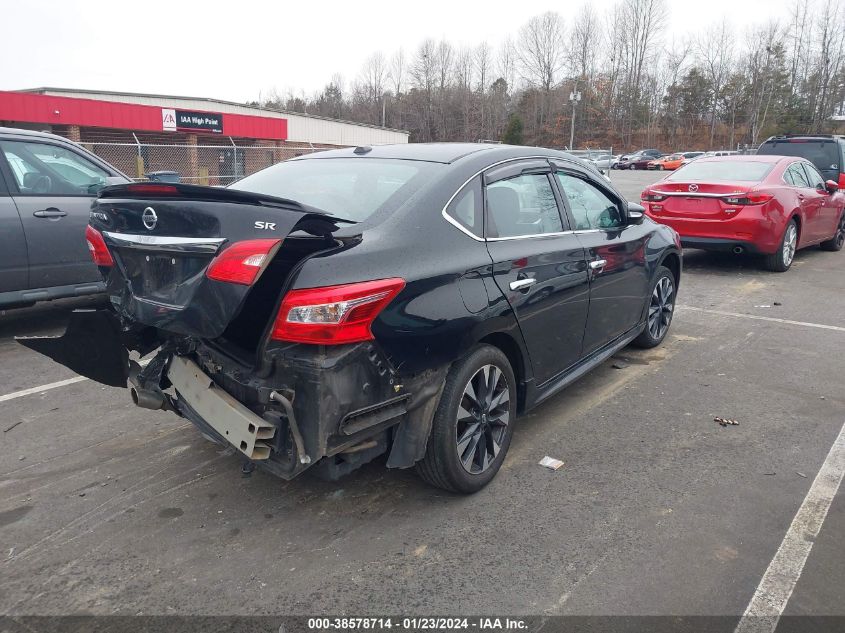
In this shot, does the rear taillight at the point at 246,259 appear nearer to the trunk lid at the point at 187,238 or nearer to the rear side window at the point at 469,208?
the trunk lid at the point at 187,238

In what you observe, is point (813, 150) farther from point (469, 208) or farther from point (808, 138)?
point (469, 208)

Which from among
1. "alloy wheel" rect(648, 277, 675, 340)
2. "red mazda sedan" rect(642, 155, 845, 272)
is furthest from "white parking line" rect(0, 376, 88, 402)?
"red mazda sedan" rect(642, 155, 845, 272)

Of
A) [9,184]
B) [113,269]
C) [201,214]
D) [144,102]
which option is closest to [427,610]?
[201,214]

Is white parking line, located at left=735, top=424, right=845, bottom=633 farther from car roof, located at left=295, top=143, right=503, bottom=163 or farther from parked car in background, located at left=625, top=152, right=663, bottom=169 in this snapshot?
parked car in background, located at left=625, top=152, right=663, bottom=169

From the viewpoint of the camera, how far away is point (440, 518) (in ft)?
10.4

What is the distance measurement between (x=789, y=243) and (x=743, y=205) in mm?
1304

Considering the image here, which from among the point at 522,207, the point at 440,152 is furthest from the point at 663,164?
the point at 440,152

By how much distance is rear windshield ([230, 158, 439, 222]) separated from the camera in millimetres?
3295

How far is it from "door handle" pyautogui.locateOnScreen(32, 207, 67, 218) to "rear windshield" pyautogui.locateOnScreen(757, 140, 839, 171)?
12.8 meters

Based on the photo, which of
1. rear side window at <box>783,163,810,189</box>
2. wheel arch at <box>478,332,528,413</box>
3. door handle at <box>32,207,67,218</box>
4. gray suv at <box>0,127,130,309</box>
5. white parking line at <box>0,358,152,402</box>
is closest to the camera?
wheel arch at <box>478,332,528,413</box>

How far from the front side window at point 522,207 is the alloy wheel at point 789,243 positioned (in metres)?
6.68

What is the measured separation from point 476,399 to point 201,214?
1.57m

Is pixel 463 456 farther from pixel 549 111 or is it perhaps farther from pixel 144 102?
pixel 549 111

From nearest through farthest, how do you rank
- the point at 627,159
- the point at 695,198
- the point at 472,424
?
the point at 472,424, the point at 695,198, the point at 627,159
